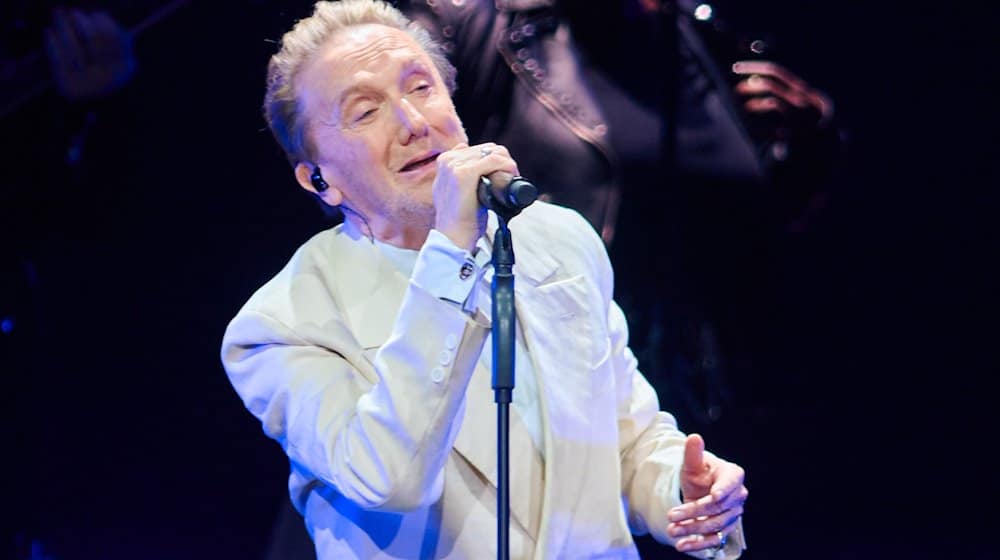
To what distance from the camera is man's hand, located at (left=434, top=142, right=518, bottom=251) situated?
155cm

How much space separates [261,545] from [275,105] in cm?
125

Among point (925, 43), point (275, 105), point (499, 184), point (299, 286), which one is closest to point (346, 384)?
point (299, 286)

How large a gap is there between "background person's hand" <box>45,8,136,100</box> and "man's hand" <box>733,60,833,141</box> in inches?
67.2

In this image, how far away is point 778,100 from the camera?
10.2 feet

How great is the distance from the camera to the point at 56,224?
265 cm

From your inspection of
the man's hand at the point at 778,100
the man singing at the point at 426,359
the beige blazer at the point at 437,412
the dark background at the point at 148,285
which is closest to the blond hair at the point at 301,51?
the man singing at the point at 426,359

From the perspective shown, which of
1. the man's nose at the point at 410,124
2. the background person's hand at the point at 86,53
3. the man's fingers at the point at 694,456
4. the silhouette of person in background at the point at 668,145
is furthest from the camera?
the silhouette of person in background at the point at 668,145

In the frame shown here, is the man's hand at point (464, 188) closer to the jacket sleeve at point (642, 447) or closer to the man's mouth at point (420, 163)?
the man's mouth at point (420, 163)

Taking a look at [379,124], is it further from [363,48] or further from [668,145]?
[668,145]

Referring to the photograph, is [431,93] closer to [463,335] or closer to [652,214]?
[463,335]

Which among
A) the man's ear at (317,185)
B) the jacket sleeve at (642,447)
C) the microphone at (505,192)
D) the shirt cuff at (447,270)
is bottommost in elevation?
the jacket sleeve at (642,447)

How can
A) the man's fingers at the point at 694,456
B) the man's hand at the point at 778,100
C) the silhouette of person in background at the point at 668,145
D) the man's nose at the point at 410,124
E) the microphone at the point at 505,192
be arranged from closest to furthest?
the microphone at the point at 505,192
the man's fingers at the point at 694,456
the man's nose at the point at 410,124
the silhouette of person in background at the point at 668,145
the man's hand at the point at 778,100

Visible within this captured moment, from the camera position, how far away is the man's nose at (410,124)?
191 cm

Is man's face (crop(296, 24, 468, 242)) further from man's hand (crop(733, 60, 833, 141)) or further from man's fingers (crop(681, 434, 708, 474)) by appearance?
man's hand (crop(733, 60, 833, 141))
